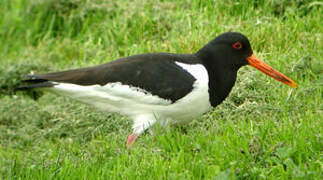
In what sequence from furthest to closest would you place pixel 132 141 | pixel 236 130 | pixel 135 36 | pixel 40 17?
pixel 40 17
pixel 135 36
pixel 132 141
pixel 236 130

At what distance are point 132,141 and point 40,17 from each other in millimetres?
4837

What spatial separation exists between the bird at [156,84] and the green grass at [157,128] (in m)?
0.20

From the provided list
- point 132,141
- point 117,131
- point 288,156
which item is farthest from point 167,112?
point 288,156

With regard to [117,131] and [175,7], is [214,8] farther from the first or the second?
[117,131]

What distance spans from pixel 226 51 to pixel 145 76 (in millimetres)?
864

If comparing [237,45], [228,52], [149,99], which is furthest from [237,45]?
[149,99]

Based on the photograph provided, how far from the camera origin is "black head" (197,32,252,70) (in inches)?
220

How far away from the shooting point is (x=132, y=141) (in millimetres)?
5328

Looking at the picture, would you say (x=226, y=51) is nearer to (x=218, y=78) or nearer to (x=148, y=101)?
(x=218, y=78)

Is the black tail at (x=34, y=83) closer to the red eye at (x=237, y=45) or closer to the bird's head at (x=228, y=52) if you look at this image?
the bird's head at (x=228, y=52)

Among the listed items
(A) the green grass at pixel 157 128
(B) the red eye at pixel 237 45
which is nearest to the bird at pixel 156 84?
(B) the red eye at pixel 237 45

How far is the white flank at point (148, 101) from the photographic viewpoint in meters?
5.33

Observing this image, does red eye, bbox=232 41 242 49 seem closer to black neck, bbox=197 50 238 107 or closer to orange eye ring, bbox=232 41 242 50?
orange eye ring, bbox=232 41 242 50

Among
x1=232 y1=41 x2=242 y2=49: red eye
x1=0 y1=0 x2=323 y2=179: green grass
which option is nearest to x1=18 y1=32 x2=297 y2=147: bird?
x1=232 y1=41 x2=242 y2=49: red eye
